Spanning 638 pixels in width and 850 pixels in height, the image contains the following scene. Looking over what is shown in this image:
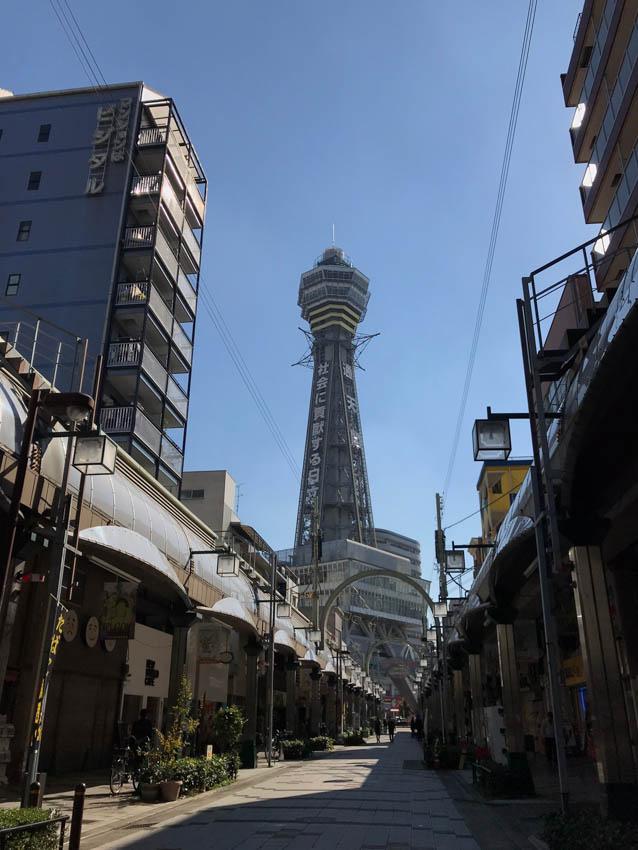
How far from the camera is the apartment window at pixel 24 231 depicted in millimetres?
35156

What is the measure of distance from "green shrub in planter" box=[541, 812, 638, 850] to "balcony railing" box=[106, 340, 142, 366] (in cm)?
2628

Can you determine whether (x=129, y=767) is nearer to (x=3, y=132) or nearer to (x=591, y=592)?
Result: (x=591, y=592)

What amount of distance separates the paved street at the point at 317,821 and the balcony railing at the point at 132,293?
21.8 metres

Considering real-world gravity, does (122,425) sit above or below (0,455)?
above

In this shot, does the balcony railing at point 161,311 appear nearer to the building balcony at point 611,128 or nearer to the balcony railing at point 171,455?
A: the balcony railing at point 171,455

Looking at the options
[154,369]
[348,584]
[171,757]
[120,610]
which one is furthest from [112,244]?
[348,584]

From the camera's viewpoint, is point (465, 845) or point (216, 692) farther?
point (216, 692)

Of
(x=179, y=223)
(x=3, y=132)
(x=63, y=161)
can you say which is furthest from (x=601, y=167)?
(x=3, y=132)

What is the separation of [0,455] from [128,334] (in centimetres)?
2279

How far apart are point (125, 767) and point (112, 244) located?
2485cm

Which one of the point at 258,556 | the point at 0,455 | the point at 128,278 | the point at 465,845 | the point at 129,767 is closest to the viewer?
the point at 465,845

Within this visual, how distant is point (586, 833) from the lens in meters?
8.31

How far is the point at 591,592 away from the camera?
1176 cm

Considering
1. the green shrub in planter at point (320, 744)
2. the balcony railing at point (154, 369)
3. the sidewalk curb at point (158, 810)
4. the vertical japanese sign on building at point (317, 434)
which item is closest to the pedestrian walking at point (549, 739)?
the sidewalk curb at point (158, 810)
